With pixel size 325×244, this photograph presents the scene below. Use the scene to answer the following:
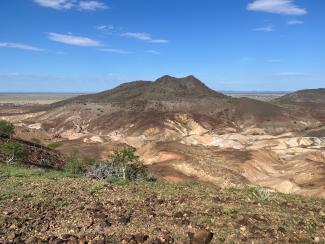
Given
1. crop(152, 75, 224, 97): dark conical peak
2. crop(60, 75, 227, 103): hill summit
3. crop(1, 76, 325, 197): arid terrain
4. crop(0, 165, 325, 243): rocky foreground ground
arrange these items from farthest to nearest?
1. crop(152, 75, 224, 97): dark conical peak
2. crop(60, 75, 227, 103): hill summit
3. crop(1, 76, 325, 197): arid terrain
4. crop(0, 165, 325, 243): rocky foreground ground

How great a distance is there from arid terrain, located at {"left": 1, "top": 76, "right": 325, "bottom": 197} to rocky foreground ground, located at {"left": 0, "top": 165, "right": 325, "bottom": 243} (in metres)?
31.3

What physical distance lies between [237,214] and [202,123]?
105094mm

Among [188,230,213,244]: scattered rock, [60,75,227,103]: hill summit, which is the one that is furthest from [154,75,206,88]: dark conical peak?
[188,230,213,244]: scattered rock

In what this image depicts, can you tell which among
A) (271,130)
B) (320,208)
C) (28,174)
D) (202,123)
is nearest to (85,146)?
(202,123)

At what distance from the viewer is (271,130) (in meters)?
115

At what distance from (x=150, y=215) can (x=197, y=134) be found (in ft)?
305

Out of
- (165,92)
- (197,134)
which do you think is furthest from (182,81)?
(197,134)

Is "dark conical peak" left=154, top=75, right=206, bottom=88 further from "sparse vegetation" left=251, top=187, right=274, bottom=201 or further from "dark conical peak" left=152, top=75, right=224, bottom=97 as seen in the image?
"sparse vegetation" left=251, top=187, right=274, bottom=201

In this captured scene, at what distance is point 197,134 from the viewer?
103750 millimetres

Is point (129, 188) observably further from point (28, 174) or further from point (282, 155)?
point (282, 155)

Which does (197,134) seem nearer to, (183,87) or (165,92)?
(165,92)

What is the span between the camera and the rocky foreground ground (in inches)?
396

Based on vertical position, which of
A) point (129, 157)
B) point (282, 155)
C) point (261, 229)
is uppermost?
point (261, 229)

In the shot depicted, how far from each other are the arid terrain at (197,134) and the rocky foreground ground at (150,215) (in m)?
31.3
